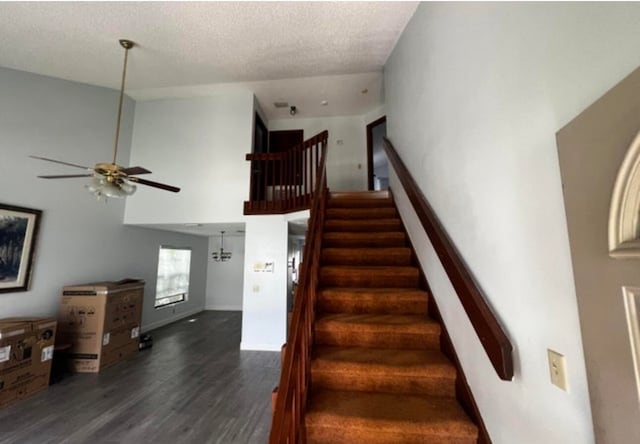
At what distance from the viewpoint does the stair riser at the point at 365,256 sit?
9.46 feet

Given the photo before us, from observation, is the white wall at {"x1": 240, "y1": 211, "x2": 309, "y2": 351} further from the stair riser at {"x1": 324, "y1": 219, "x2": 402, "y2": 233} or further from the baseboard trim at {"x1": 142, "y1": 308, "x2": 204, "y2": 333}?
the baseboard trim at {"x1": 142, "y1": 308, "x2": 204, "y2": 333}

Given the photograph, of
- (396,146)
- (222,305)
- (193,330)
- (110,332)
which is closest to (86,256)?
(110,332)

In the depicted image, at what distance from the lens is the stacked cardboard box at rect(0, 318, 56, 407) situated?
285cm

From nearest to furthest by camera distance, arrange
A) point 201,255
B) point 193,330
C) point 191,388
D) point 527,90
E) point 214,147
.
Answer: point 527,90
point 191,388
point 214,147
point 193,330
point 201,255

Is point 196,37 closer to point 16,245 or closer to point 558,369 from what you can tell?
point 16,245

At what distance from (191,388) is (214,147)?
3752 mm

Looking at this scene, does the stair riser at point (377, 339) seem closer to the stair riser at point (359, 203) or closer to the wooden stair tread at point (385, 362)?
the wooden stair tread at point (385, 362)

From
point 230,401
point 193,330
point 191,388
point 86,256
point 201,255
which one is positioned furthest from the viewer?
point 201,255

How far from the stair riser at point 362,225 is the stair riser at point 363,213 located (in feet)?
0.66

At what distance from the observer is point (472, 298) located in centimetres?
145

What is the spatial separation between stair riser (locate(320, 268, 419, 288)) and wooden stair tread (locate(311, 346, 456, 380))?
2.31 ft

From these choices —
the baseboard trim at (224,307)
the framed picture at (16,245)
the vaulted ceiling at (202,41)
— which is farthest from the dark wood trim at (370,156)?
the framed picture at (16,245)

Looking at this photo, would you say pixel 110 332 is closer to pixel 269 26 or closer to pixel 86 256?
pixel 86 256

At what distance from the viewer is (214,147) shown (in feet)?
15.9
